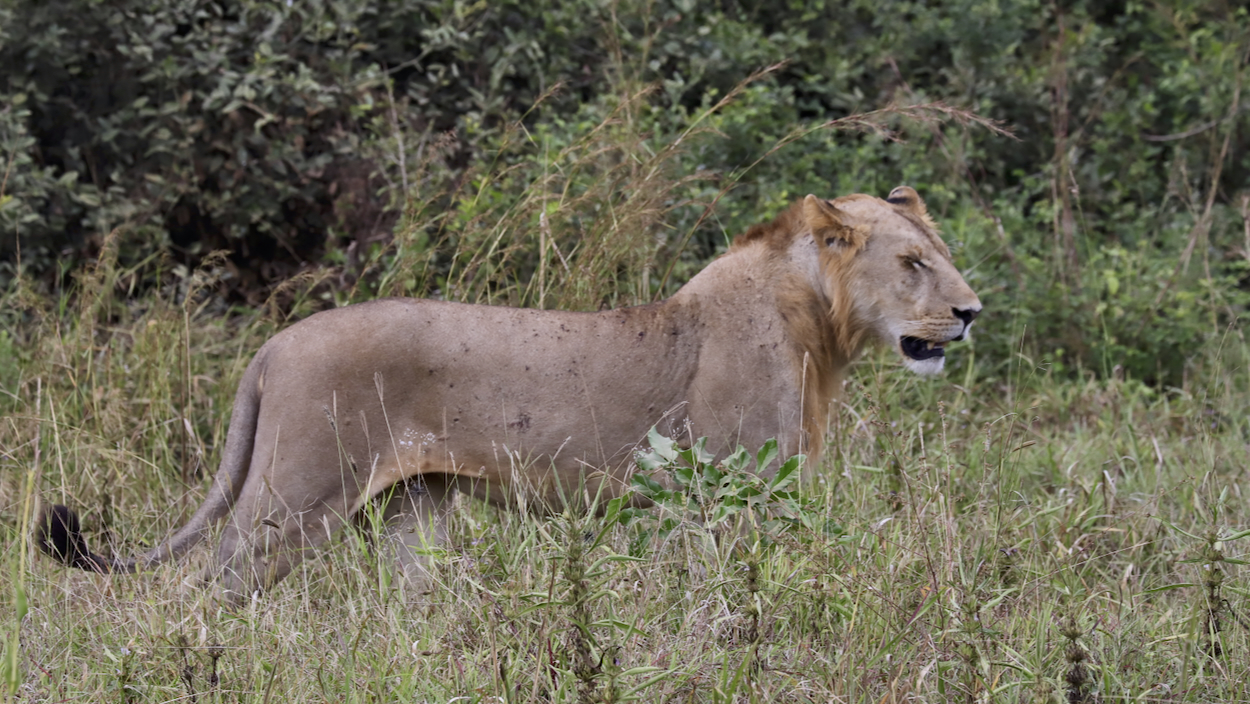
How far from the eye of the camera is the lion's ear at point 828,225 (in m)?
4.09

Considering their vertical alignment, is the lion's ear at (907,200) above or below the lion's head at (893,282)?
above

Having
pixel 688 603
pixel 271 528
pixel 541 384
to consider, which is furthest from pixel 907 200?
pixel 271 528

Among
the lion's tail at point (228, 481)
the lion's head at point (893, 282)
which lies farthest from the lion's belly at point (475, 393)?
the lion's head at point (893, 282)

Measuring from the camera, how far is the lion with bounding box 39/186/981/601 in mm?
3775

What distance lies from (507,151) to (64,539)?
3.67 m

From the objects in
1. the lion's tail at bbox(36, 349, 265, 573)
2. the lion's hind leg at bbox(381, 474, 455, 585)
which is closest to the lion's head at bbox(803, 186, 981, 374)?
the lion's hind leg at bbox(381, 474, 455, 585)

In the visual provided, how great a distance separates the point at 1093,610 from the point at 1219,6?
6.36 meters

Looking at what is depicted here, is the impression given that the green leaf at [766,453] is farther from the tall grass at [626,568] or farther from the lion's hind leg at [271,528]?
the lion's hind leg at [271,528]

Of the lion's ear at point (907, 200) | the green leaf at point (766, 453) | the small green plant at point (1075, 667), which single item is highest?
the lion's ear at point (907, 200)

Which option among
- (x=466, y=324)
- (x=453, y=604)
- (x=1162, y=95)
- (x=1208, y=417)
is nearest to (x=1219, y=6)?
(x=1162, y=95)

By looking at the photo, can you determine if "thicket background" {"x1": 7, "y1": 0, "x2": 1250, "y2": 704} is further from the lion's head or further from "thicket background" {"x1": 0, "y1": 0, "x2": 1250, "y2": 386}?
the lion's head

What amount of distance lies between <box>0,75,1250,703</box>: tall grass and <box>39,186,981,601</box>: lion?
0.15 meters

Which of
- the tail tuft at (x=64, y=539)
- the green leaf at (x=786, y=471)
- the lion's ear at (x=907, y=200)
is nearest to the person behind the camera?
the green leaf at (x=786, y=471)

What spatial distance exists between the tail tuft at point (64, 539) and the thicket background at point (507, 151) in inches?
75.3
